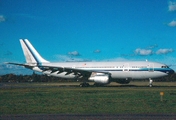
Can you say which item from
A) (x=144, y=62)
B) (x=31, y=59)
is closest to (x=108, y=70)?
(x=144, y=62)

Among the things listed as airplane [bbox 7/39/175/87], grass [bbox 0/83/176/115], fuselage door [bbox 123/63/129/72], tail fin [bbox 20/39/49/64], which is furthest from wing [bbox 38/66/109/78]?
grass [bbox 0/83/176/115]

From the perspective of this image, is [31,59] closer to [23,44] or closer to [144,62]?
[23,44]

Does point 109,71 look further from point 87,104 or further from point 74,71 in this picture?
point 87,104

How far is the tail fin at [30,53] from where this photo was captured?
59916 millimetres

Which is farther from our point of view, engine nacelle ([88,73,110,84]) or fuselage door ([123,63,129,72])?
fuselage door ([123,63,129,72])

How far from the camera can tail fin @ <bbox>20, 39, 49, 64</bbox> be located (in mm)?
59916

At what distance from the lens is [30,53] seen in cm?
5988

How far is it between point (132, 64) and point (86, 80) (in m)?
8.26

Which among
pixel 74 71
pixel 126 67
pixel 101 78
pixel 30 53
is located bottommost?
pixel 101 78

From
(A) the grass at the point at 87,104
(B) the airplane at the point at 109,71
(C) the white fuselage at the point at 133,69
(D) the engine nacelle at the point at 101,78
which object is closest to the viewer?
(A) the grass at the point at 87,104

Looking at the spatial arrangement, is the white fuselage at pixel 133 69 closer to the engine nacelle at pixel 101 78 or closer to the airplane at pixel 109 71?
the airplane at pixel 109 71

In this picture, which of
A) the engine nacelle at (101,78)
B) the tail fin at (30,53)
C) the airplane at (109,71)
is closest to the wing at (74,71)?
the airplane at (109,71)

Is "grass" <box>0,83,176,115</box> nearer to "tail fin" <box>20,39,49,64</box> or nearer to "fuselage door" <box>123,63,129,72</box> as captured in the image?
"fuselage door" <box>123,63,129,72</box>

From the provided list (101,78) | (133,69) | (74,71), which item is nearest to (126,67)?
(133,69)
